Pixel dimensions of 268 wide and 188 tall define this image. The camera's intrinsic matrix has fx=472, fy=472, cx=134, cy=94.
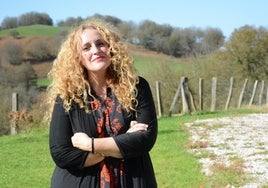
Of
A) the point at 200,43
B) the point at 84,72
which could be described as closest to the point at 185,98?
the point at 84,72

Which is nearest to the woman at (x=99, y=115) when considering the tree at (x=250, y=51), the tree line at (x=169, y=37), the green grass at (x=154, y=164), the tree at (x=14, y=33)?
the green grass at (x=154, y=164)

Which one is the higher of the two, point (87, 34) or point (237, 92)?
point (87, 34)

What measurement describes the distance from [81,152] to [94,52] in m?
0.64

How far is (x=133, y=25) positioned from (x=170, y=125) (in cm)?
4502

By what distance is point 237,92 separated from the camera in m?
34.5

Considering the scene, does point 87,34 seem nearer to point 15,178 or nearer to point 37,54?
point 15,178

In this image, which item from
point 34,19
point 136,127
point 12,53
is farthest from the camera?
point 34,19

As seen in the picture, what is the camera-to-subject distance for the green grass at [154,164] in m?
7.57

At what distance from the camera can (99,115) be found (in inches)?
116

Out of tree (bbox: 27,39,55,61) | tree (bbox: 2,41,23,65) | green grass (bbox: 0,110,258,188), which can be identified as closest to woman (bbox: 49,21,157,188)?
green grass (bbox: 0,110,258,188)

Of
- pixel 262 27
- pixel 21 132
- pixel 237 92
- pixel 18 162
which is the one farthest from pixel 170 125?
pixel 262 27

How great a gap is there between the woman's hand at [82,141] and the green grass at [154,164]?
14.8 feet

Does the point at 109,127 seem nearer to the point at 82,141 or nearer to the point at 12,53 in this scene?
the point at 82,141

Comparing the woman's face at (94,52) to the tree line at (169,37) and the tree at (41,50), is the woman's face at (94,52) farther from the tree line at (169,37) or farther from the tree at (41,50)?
the tree at (41,50)
